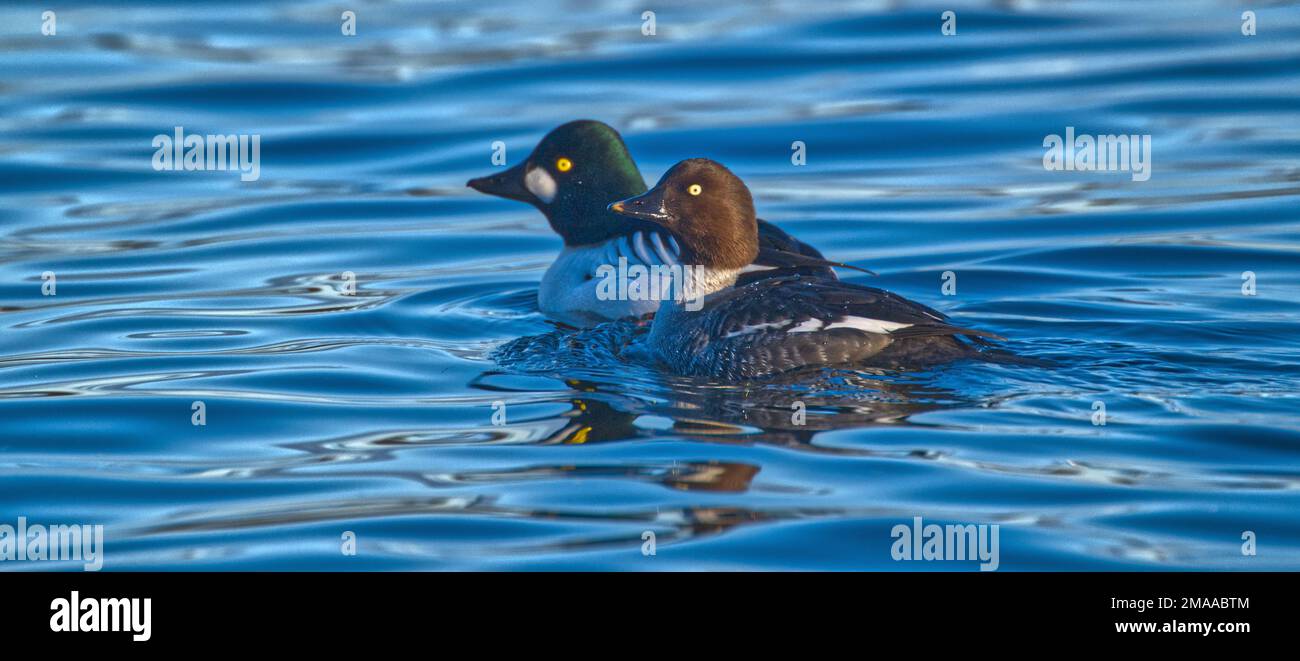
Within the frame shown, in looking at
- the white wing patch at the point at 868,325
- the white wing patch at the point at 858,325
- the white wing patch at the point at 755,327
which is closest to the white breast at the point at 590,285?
the white wing patch at the point at 755,327

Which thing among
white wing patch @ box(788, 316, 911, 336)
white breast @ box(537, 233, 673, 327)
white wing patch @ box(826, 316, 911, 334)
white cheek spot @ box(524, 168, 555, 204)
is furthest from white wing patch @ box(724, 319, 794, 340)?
white cheek spot @ box(524, 168, 555, 204)

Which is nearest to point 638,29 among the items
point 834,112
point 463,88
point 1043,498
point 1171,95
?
point 463,88

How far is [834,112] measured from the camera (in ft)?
49.8

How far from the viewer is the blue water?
6.16 meters

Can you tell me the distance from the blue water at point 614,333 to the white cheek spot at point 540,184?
655 millimetres

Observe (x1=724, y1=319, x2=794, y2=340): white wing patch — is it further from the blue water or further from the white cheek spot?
the white cheek spot

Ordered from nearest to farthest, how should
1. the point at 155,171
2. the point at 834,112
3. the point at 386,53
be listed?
the point at 155,171, the point at 834,112, the point at 386,53

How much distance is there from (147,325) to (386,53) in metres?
8.61

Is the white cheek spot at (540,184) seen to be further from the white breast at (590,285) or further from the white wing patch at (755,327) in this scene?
the white wing patch at (755,327)

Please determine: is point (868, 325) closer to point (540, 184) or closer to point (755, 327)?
point (755, 327)

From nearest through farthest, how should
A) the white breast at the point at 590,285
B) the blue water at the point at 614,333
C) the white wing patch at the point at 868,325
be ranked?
the blue water at the point at 614,333 < the white wing patch at the point at 868,325 < the white breast at the point at 590,285

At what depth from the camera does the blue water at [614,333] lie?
6156mm

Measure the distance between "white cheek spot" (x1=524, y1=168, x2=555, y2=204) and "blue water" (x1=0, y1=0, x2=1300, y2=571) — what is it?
0.65 metres
